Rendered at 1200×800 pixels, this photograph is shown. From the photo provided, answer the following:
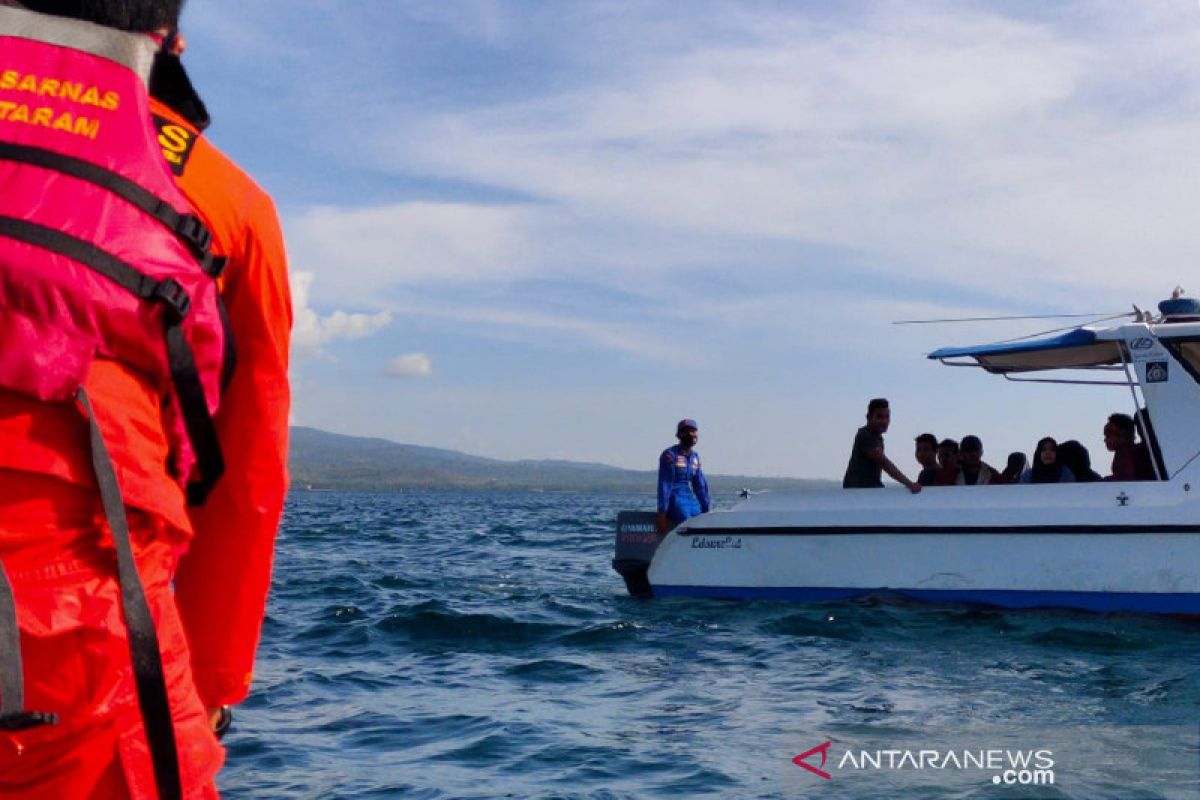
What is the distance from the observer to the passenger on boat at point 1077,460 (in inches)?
447

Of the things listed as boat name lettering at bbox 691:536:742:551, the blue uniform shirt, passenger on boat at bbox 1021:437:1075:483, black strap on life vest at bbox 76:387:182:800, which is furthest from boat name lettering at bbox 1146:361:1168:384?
black strap on life vest at bbox 76:387:182:800

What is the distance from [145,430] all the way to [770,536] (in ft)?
33.9

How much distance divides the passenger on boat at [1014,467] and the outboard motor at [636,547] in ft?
11.5

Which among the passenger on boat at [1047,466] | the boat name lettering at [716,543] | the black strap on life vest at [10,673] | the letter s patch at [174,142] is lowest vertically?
the boat name lettering at [716,543]

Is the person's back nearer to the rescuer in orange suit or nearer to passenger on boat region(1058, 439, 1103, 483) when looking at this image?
passenger on boat region(1058, 439, 1103, 483)

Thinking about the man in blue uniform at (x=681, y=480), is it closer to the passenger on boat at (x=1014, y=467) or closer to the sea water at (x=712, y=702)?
the sea water at (x=712, y=702)

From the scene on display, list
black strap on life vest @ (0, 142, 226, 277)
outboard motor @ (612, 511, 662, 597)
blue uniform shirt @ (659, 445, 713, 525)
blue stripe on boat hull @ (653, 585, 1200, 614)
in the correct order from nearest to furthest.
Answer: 1. black strap on life vest @ (0, 142, 226, 277)
2. blue stripe on boat hull @ (653, 585, 1200, 614)
3. outboard motor @ (612, 511, 662, 597)
4. blue uniform shirt @ (659, 445, 713, 525)

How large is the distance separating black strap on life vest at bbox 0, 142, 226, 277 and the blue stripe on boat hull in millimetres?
9709

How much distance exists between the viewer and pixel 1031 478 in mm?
11344

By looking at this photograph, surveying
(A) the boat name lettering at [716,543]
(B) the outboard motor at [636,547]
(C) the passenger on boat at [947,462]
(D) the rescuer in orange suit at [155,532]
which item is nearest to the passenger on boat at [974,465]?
(C) the passenger on boat at [947,462]

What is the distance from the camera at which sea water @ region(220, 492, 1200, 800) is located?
598cm

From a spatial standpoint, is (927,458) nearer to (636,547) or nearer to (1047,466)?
(1047,466)

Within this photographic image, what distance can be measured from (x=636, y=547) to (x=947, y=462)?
3268 millimetres

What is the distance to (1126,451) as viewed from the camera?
10914 millimetres
